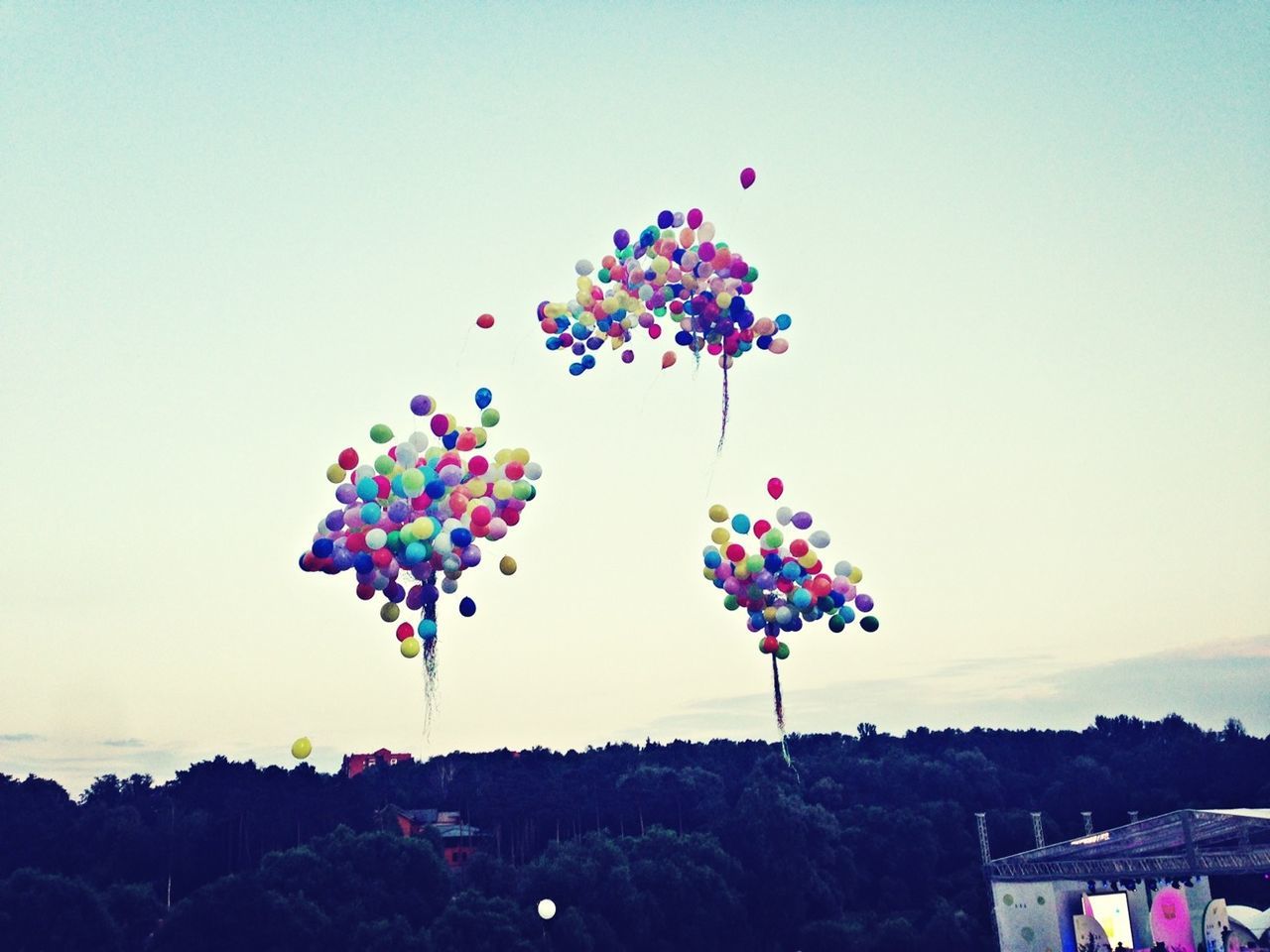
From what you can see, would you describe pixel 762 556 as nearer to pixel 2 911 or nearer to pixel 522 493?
pixel 522 493

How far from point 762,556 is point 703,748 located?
38.6m

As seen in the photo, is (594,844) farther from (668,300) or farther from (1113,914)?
(668,300)

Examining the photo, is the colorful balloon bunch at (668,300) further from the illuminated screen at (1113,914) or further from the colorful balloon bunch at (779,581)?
the illuminated screen at (1113,914)

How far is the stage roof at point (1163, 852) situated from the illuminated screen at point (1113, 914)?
1029mm

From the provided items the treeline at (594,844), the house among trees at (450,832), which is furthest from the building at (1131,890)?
the house among trees at (450,832)

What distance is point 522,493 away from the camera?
734 centimetres

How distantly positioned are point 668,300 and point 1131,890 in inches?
481

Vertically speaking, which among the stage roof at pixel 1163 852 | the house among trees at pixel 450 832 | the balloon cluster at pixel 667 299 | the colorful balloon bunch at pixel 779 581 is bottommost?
the house among trees at pixel 450 832

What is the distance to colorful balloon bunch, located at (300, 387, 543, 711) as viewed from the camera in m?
6.79

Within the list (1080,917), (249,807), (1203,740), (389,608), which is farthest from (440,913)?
(1203,740)

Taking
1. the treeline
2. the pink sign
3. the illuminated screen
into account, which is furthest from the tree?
the pink sign

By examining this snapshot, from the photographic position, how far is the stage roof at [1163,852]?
12.7m

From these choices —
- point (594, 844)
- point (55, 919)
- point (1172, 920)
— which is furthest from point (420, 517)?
point (594, 844)

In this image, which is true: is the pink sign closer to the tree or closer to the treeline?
the treeline
